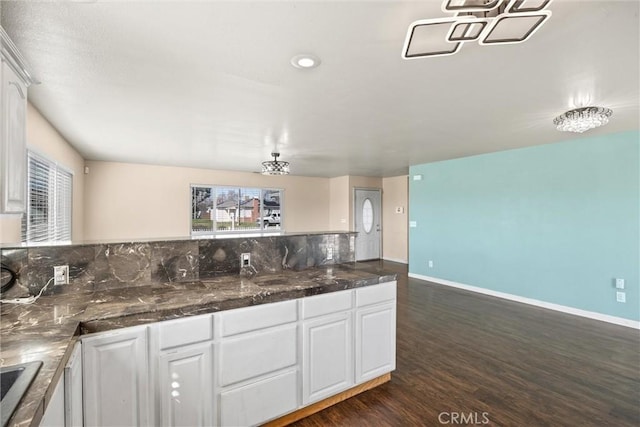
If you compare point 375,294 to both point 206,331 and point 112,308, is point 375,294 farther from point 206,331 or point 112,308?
point 112,308

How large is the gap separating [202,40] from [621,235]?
16.2 feet

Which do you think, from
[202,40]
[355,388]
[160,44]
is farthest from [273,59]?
[355,388]

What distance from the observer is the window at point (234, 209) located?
671cm

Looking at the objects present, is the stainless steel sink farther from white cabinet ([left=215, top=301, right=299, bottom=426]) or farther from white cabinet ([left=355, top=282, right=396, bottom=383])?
white cabinet ([left=355, top=282, right=396, bottom=383])

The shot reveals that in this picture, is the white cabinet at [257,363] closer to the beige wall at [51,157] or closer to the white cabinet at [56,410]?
the white cabinet at [56,410]

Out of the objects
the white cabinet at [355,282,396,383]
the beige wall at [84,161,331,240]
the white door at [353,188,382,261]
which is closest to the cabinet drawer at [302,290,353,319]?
the white cabinet at [355,282,396,383]

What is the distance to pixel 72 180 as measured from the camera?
4520 millimetres

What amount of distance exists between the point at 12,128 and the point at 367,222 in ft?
23.8

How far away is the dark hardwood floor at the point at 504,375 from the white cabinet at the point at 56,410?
137 centimetres

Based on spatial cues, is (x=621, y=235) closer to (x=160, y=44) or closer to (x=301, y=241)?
(x=301, y=241)

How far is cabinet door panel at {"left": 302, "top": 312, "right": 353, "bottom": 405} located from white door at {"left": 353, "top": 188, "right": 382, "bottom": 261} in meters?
5.76

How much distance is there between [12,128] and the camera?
150 cm

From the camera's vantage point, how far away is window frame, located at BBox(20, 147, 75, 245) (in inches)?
114

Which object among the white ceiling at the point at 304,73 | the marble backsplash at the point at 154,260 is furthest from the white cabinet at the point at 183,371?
the white ceiling at the point at 304,73
